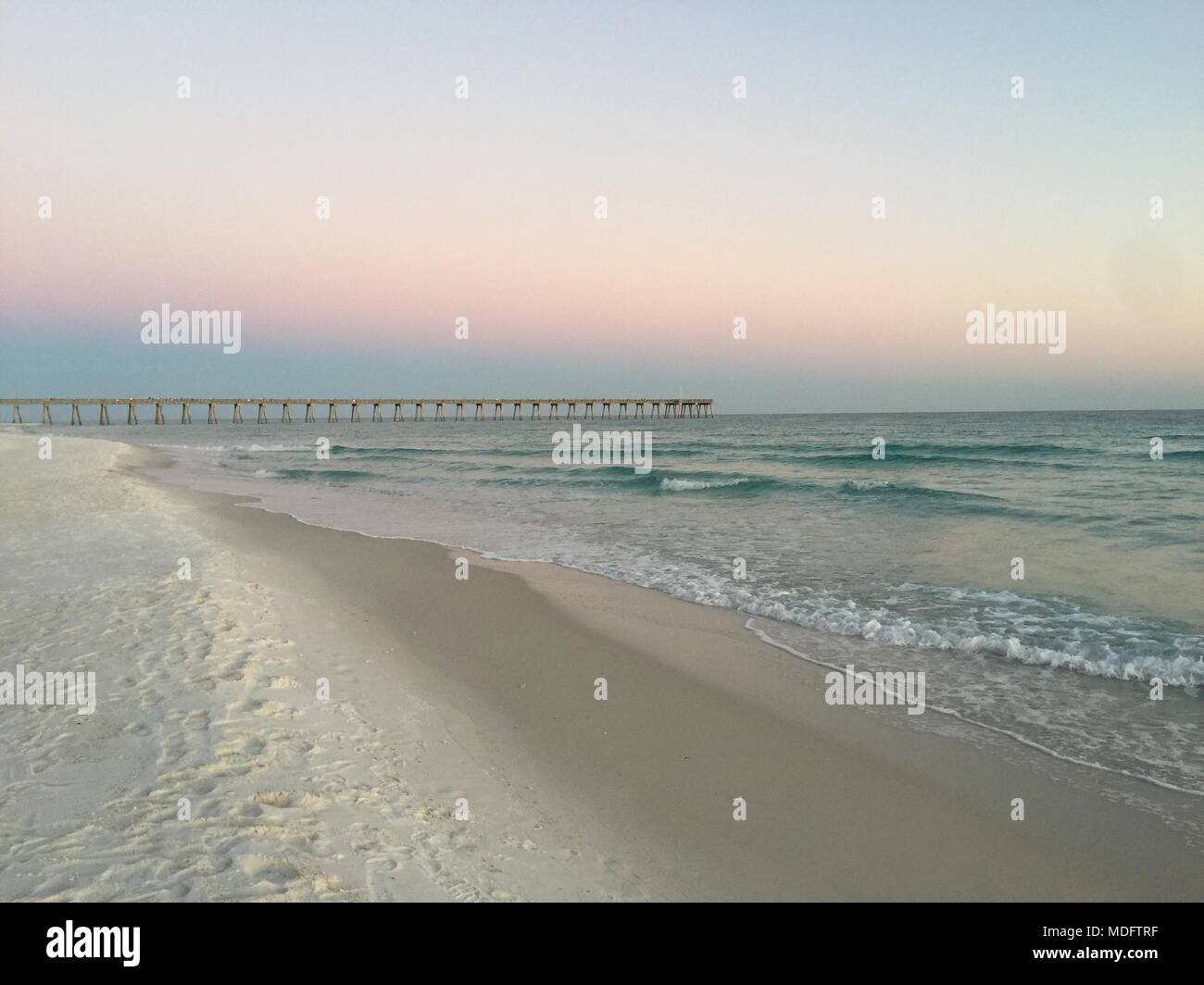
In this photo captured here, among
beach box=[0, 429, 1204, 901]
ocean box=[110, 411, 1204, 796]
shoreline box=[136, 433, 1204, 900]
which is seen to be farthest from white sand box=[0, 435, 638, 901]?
ocean box=[110, 411, 1204, 796]

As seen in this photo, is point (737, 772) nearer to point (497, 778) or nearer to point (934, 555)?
point (497, 778)

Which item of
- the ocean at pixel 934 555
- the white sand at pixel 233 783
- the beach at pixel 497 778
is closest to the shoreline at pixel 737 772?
the beach at pixel 497 778

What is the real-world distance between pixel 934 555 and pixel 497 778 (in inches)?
416

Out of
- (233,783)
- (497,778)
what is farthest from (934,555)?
(233,783)

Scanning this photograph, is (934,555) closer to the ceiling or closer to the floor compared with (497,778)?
closer to the ceiling

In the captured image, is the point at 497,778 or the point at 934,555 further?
the point at 934,555

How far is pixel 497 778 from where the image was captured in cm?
487

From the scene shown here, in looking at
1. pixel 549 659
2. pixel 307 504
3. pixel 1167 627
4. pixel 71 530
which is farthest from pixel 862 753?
pixel 307 504

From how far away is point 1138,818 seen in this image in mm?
4520

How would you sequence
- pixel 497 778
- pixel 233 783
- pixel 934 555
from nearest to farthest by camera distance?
1. pixel 233 783
2. pixel 497 778
3. pixel 934 555
